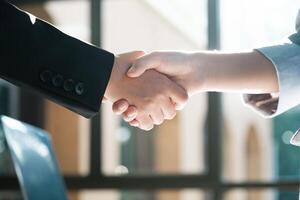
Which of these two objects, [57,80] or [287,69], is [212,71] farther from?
[57,80]

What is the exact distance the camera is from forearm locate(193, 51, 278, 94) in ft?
4.50

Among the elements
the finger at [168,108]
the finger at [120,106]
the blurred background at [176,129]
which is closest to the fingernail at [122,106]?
the finger at [120,106]

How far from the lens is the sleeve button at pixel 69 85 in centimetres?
137

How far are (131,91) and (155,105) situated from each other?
0.24 ft

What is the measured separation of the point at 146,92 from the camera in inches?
63.6

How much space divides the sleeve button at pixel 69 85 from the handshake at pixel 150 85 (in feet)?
0.61

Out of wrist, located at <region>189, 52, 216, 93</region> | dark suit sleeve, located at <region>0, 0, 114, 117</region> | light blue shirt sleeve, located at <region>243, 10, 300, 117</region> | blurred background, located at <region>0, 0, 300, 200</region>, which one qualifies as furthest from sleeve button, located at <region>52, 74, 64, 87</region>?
blurred background, located at <region>0, 0, 300, 200</region>

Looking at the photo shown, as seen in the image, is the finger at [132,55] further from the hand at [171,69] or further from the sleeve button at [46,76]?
the sleeve button at [46,76]

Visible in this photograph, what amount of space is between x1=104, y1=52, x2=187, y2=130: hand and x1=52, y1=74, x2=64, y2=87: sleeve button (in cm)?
21

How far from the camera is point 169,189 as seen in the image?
3275 millimetres

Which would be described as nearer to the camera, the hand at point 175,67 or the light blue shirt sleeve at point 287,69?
the light blue shirt sleeve at point 287,69

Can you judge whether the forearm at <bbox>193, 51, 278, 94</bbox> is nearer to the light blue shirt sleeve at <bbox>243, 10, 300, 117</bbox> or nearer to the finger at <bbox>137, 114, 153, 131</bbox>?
the light blue shirt sleeve at <bbox>243, 10, 300, 117</bbox>

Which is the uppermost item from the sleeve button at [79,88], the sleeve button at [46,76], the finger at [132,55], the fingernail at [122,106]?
the finger at [132,55]

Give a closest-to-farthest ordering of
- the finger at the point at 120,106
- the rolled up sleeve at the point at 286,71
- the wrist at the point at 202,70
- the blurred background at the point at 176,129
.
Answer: the rolled up sleeve at the point at 286,71
the wrist at the point at 202,70
the finger at the point at 120,106
the blurred background at the point at 176,129
